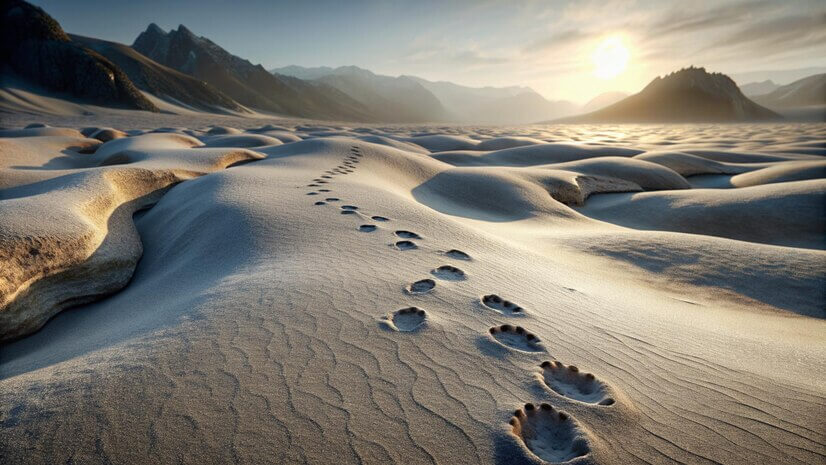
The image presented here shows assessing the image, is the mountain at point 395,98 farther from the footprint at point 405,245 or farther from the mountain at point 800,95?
the footprint at point 405,245

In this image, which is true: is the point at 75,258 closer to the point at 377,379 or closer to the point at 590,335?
the point at 377,379

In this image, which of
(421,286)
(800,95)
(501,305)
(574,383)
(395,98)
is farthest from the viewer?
(395,98)

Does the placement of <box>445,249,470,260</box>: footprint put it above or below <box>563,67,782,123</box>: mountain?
below

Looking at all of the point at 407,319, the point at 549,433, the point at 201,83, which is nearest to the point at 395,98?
the point at 201,83

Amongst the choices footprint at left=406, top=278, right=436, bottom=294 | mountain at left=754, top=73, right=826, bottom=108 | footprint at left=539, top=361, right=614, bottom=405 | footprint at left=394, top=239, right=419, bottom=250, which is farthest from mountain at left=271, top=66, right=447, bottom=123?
footprint at left=539, top=361, right=614, bottom=405

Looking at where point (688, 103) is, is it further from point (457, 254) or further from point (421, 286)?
point (421, 286)

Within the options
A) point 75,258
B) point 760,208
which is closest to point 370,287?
point 75,258

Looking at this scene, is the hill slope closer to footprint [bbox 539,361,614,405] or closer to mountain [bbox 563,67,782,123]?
mountain [bbox 563,67,782,123]
